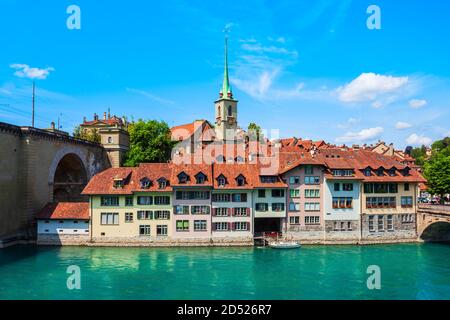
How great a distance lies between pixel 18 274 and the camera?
113 feet

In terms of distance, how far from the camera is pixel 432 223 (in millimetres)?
50594

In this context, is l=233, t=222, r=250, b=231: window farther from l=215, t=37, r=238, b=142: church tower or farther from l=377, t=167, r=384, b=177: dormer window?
l=215, t=37, r=238, b=142: church tower

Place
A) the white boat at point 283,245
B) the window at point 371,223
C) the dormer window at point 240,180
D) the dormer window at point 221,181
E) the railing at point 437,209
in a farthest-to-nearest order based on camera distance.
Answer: the window at point 371,223, the dormer window at point 240,180, the dormer window at point 221,181, the railing at point 437,209, the white boat at point 283,245

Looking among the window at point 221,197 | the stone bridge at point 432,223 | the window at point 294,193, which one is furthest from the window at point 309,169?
the stone bridge at point 432,223

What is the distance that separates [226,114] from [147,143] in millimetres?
32232

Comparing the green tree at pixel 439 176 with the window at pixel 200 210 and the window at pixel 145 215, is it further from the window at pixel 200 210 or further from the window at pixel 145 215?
the window at pixel 145 215

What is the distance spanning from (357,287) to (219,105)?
74688 mm

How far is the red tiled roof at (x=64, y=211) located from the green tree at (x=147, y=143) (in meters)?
21.5

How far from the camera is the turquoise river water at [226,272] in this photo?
30.1 metres

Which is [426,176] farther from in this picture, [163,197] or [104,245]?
[104,245]

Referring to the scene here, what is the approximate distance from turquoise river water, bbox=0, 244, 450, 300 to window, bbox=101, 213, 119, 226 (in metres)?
3.72

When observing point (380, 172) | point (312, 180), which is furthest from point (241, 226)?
point (380, 172)

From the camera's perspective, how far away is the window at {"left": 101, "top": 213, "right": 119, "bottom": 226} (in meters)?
48.0

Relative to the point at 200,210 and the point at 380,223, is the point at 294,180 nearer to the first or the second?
the point at 200,210
